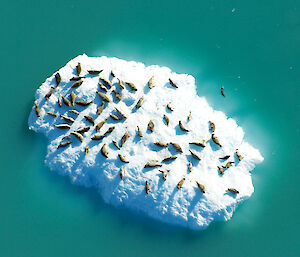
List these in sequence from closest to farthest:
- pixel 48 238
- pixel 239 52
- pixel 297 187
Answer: pixel 48 238, pixel 297 187, pixel 239 52

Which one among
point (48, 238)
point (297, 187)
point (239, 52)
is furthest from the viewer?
point (239, 52)

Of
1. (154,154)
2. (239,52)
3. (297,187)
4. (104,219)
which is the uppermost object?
(239,52)

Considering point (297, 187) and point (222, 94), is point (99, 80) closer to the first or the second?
point (222, 94)

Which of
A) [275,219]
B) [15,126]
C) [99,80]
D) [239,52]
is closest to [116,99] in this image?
[99,80]
